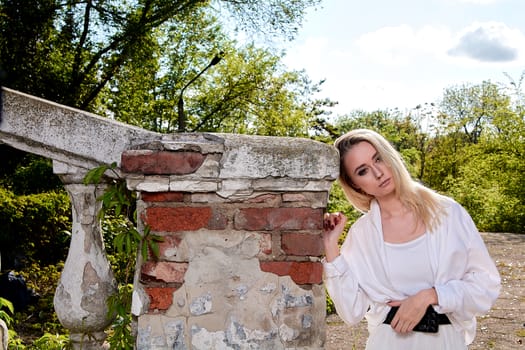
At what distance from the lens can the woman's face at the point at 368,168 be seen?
7.86 feet

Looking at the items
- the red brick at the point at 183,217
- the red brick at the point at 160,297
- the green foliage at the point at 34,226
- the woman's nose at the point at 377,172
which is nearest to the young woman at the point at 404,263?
the woman's nose at the point at 377,172

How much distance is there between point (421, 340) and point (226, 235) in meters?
0.82

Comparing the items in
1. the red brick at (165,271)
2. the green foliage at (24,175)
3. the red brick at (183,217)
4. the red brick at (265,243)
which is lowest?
the red brick at (165,271)

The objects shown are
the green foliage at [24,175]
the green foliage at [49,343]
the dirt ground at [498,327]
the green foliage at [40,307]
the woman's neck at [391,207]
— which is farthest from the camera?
the green foliage at [24,175]

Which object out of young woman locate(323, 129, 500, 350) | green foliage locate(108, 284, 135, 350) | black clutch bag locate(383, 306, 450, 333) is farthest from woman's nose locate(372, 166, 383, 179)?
green foliage locate(108, 284, 135, 350)

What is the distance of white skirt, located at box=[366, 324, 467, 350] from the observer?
7.70 ft

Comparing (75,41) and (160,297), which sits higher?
(75,41)

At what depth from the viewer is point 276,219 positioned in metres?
2.25

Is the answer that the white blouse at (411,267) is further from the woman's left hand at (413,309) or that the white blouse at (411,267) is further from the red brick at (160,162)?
the red brick at (160,162)

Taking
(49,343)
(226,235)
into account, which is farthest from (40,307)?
(226,235)

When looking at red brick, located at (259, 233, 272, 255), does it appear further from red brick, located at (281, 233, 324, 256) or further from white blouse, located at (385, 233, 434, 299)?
white blouse, located at (385, 233, 434, 299)

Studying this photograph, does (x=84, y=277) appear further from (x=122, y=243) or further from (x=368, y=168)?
(x=368, y=168)

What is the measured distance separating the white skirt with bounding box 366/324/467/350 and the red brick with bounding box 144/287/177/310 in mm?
805

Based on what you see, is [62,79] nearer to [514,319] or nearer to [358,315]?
[514,319]
